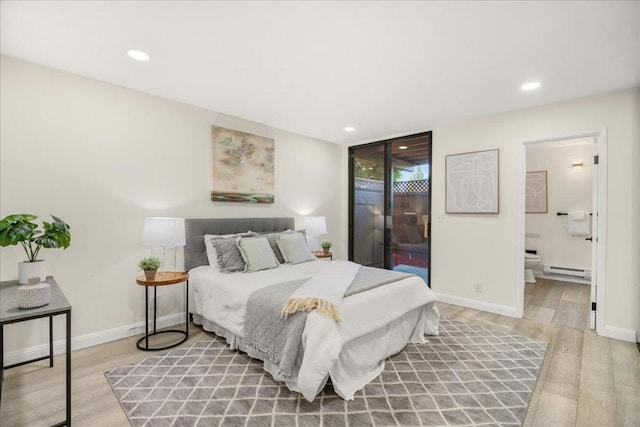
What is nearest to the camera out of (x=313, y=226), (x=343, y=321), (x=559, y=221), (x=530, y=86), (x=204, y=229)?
(x=343, y=321)

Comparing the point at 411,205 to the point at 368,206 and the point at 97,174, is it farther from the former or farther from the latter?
the point at 97,174

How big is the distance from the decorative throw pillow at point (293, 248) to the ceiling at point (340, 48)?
160cm

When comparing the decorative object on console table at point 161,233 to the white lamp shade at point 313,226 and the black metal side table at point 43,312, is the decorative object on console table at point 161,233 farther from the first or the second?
the white lamp shade at point 313,226

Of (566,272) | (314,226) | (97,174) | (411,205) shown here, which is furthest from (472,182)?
(97,174)

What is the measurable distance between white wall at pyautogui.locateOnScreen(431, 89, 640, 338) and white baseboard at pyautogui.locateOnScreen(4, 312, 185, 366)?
350 cm

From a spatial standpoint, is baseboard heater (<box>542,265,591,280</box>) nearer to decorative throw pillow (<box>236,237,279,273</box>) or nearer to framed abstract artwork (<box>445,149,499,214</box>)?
framed abstract artwork (<box>445,149,499,214</box>)

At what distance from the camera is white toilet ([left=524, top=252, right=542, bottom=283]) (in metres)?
5.39

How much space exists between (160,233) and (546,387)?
11.1 ft

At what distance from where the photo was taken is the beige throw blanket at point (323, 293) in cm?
209

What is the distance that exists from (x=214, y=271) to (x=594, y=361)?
11.7ft

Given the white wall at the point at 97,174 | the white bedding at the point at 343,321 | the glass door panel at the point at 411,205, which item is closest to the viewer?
the white bedding at the point at 343,321

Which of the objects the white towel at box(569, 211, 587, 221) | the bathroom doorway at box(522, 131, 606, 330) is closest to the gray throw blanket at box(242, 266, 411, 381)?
the bathroom doorway at box(522, 131, 606, 330)

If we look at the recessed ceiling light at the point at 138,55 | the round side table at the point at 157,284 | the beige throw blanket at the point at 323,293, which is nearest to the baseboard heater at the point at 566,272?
the beige throw blanket at the point at 323,293

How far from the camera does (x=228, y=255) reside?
325 centimetres
